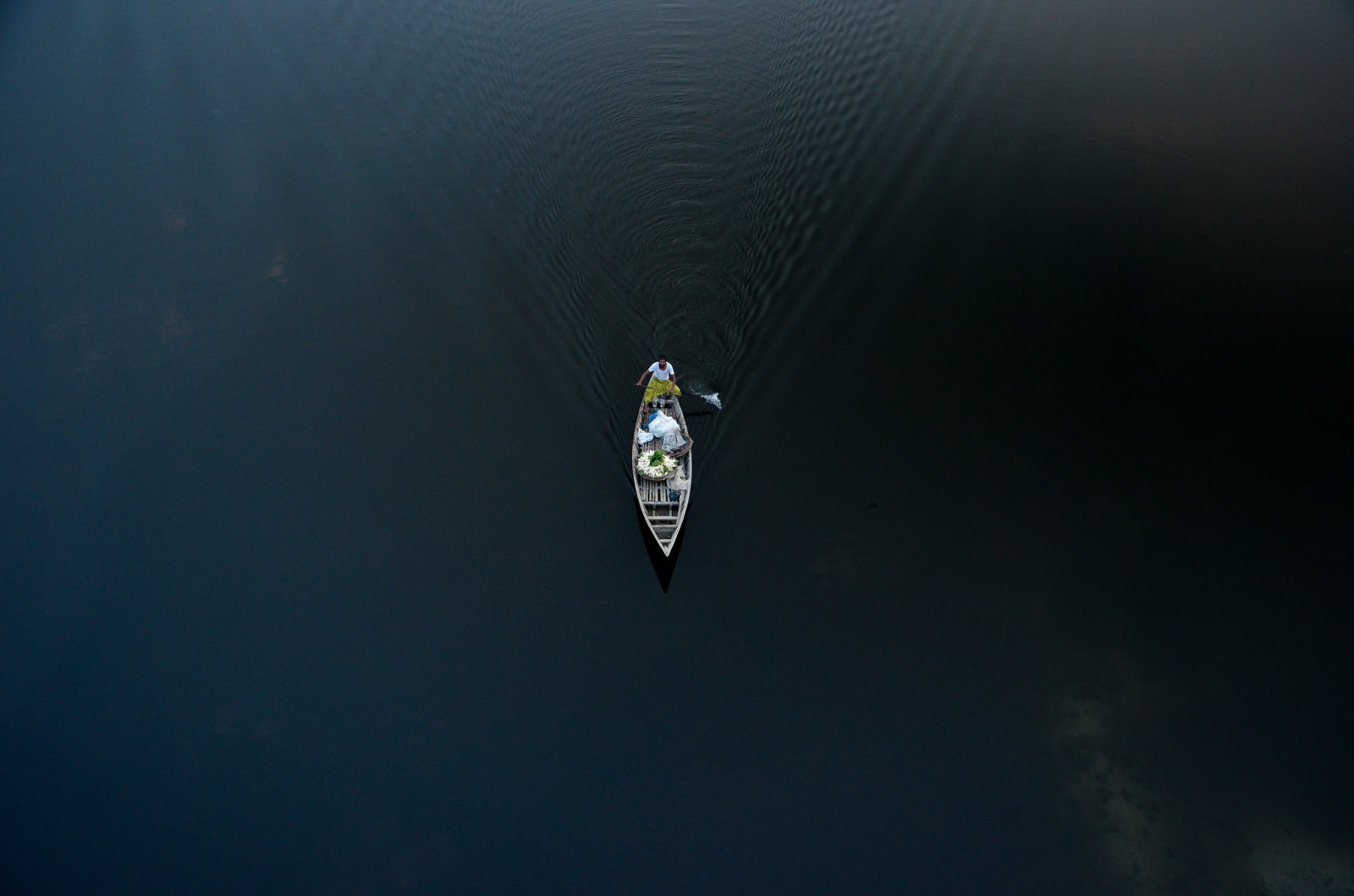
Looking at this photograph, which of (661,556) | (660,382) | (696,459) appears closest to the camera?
(661,556)

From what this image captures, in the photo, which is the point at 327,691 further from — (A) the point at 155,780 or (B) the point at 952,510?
(B) the point at 952,510

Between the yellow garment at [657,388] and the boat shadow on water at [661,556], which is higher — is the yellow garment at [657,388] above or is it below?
above

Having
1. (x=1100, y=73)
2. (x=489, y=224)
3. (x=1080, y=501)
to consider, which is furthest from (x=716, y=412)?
(x=1100, y=73)

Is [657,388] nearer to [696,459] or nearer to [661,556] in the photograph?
[696,459]

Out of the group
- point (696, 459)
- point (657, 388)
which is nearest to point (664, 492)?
point (696, 459)

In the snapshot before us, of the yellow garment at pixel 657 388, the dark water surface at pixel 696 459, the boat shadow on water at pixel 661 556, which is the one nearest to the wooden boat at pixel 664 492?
the boat shadow on water at pixel 661 556

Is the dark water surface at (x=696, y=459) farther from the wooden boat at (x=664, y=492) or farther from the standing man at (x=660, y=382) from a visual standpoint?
the standing man at (x=660, y=382)
